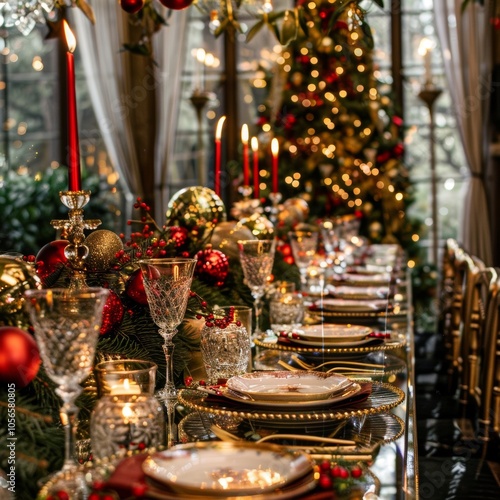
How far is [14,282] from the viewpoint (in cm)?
136

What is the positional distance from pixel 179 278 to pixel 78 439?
0.34 metres

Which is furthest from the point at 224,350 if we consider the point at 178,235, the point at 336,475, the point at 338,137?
the point at 338,137

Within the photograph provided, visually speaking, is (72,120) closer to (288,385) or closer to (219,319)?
(219,319)

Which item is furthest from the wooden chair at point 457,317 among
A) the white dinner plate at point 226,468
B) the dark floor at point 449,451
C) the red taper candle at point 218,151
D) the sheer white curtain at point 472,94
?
the sheer white curtain at point 472,94

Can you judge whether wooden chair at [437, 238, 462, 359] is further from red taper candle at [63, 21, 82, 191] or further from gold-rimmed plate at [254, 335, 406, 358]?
red taper candle at [63, 21, 82, 191]

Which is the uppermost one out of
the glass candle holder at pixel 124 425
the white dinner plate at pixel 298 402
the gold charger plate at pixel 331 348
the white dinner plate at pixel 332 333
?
the glass candle holder at pixel 124 425

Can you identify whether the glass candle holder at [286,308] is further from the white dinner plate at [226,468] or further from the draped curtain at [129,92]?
the draped curtain at [129,92]

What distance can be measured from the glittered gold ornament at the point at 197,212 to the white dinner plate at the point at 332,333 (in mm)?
497

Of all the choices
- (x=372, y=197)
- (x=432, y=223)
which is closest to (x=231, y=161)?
(x=372, y=197)

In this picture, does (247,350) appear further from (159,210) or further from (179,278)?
(159,210)

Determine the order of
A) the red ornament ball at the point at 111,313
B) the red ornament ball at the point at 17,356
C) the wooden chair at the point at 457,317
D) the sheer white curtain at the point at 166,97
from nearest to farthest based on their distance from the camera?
the red ornament ball at the point at 17,356 < the red ornament ball at the point at 111,313 < the wooden chair at the point at 457,317 < the sheer white curtain at the point at 166,97

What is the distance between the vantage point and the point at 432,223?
654cm

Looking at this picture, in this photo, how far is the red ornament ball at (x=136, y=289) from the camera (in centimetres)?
172

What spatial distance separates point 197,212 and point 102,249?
30.5 inches
